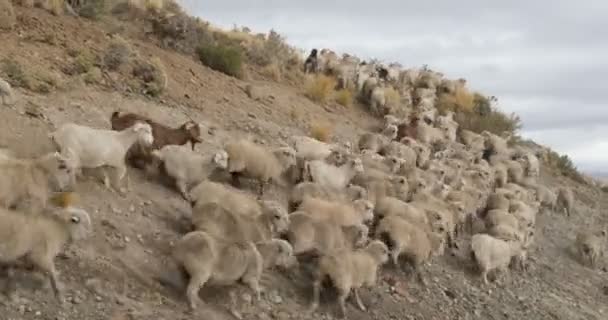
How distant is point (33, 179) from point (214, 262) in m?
2.27

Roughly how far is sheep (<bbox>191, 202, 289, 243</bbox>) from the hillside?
570 millimetres

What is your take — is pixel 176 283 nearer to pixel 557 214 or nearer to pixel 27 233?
pixel 27 233

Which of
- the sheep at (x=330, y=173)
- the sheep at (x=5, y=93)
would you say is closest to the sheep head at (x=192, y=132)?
the sheep at (x=330, y=173)

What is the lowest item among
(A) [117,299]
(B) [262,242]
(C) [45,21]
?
(A) [117,299]

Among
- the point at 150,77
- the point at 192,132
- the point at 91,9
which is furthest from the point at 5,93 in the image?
the point at 91,9

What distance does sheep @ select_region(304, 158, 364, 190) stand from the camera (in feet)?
49.7

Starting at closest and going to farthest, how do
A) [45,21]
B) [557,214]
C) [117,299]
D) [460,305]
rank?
[117,299] < [460,305] < [45,21] < [557,214]

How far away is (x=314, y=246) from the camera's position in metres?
12.3

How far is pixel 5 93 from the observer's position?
13.9 metres

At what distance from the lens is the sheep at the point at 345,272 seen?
1179 cm

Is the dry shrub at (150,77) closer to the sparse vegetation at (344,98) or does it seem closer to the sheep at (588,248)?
the sparse vegetation at (344,98)

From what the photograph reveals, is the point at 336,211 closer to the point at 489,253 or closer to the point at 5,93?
the point at 489,253

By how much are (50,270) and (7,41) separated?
917 centimetres

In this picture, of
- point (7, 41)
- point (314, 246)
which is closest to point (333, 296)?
point (314, 246)
